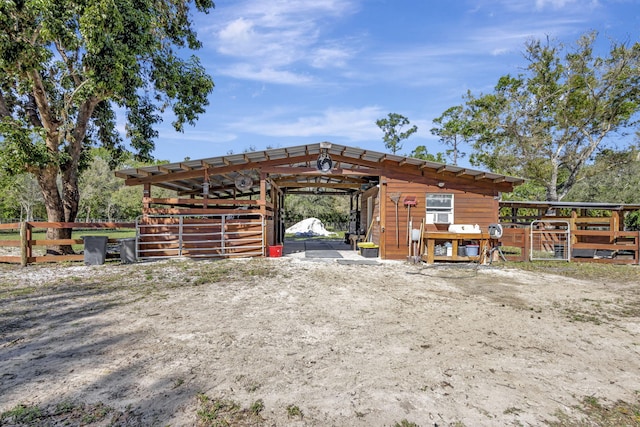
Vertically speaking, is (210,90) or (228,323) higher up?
(210,90)

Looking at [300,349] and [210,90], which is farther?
[210,90]

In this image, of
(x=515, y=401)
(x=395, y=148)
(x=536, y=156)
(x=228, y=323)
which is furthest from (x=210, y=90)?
(x=395, y=148)

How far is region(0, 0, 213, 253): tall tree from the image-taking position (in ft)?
26.3

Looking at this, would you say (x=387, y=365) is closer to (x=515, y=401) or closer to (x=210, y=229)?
(x=515, y=401)

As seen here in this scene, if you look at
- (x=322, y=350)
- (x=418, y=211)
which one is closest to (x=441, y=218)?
(x=418, y=211)

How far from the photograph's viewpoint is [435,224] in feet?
37.2

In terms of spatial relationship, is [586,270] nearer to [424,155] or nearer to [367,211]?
[367,211]

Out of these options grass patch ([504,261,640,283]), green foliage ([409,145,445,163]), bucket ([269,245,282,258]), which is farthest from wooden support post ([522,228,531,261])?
green foliage ([409,145,445,163])

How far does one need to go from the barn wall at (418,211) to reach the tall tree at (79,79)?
7.82 meters

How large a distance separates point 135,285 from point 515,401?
642 centimetres

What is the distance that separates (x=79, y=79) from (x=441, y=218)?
1178cm

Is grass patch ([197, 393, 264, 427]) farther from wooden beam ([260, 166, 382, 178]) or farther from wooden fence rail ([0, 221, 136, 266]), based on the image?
wooden beam ([260, 166, 382, 178])

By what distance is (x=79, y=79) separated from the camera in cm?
1016

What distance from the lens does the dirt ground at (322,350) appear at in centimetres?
253
